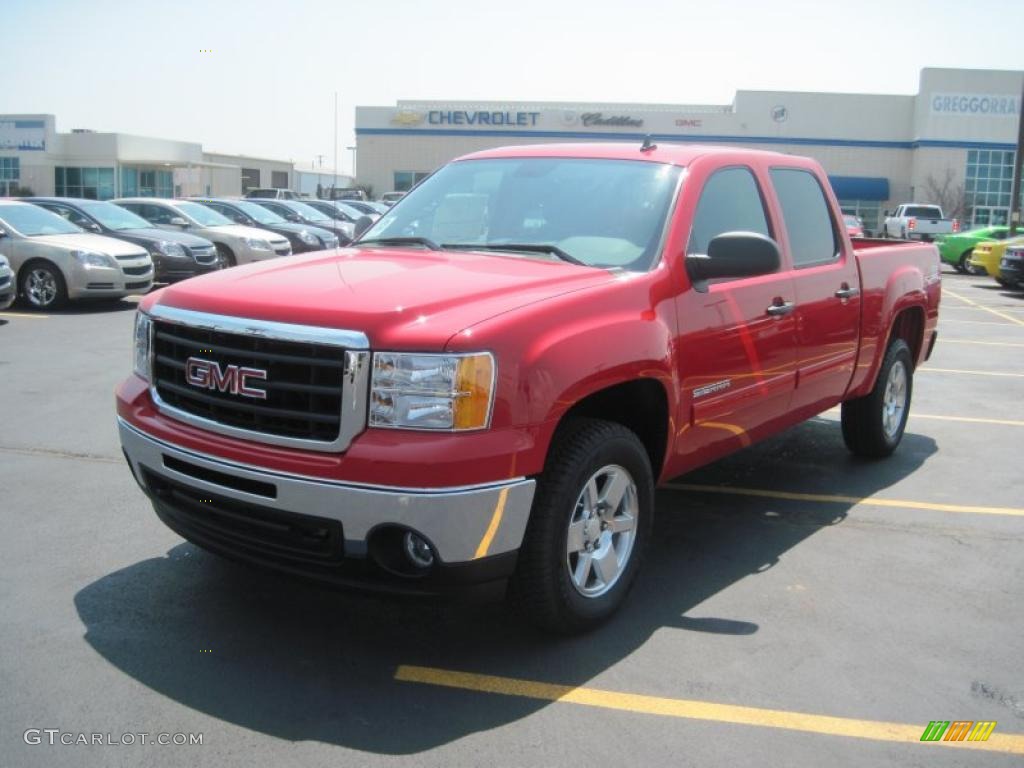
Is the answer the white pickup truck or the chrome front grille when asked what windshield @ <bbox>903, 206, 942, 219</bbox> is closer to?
the white pickup truck

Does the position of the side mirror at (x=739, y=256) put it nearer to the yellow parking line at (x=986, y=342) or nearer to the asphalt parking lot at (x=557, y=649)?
the asphalt parking lot at (x=557, y=649)

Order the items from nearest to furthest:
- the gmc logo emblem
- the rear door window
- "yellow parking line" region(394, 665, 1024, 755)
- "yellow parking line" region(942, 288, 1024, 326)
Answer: "yellow parking line" region(394, 665, 1024, 755) → the gmc logo emblem → the rear door window → "yellow parking line" region(942, 288, 1024, 326)

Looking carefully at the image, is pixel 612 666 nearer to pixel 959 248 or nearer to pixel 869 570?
pixel 869 570

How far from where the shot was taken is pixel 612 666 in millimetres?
3824

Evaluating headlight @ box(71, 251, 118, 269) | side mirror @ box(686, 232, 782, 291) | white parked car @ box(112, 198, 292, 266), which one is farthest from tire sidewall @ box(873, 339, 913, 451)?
white parked car @ box(112, 198, 292, 266)

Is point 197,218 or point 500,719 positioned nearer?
point 500,719

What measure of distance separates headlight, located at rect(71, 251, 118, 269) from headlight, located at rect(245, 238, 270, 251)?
478cm

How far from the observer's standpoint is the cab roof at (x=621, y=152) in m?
4.93

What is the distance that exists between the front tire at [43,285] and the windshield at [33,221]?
0.62 m

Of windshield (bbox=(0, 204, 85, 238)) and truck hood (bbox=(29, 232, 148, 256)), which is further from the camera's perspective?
windshield (bbox=(0, 204, 85, 238))

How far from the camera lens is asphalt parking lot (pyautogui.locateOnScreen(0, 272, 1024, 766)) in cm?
328

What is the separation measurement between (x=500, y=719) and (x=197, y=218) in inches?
728

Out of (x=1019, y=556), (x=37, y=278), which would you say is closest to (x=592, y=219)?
(x=1019, y=556)

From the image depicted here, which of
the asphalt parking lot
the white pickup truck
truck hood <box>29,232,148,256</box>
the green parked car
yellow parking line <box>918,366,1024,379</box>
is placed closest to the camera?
the asphalt parking lot
